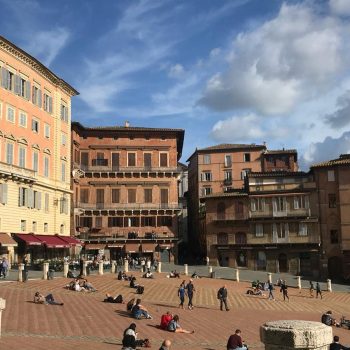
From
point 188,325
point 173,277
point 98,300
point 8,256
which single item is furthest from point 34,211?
point 188,325

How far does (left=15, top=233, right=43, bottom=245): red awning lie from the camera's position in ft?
147

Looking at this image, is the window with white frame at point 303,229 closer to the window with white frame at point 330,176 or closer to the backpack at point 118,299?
the window with white frame at point 330,176

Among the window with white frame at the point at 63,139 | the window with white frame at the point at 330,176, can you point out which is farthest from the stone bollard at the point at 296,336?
the window with white frame at the point at 330,176

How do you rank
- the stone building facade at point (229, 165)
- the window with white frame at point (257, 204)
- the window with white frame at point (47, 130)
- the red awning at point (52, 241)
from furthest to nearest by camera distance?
the stone building facade at point (229, 165)
the window with white frame at point (257, 204)
the window with white frame at point (47, 130)
the red awning at point (52, 241)

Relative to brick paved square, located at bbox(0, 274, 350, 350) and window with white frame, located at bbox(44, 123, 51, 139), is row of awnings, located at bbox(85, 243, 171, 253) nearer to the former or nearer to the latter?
window with white frame, located at bbox(44, 123, 51, 139)

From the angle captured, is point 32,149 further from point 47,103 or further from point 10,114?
point 47,103

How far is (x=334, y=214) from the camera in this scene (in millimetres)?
58125

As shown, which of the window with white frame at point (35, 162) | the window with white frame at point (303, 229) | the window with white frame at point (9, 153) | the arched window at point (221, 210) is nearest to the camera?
the window with white frame at point (9, 153)

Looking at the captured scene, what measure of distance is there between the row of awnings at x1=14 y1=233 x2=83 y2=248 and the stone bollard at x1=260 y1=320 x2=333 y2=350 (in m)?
39.5

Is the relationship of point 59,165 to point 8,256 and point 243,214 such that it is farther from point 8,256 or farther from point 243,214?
point 243,214

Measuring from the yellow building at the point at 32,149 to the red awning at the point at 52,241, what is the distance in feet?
2.09

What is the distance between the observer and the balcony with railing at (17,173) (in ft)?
142

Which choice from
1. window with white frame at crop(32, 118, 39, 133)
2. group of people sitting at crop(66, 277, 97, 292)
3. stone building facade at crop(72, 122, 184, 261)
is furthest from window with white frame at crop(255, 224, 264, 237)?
group of people sitting at crop(66, 277, 97, 292)

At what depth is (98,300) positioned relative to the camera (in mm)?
29703
